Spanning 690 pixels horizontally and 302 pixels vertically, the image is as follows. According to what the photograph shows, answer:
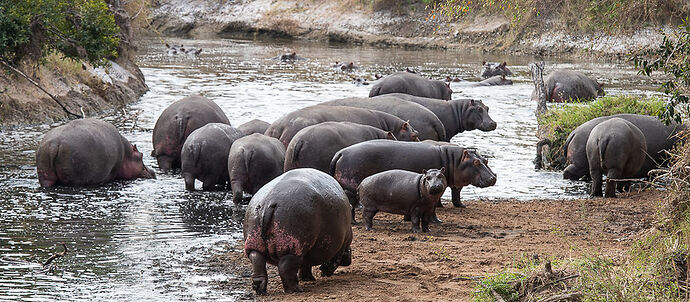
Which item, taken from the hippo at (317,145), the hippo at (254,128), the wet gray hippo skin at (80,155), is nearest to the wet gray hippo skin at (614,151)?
the hippo at (317,145)

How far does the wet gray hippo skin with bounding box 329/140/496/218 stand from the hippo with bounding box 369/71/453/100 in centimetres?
700

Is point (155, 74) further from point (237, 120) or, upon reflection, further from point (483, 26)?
point (483, 26)

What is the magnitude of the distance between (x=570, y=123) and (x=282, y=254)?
332 inches

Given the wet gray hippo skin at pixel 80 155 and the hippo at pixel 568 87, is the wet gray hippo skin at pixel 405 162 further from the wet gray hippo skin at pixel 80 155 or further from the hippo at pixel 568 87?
the hippo at pixel 568 87

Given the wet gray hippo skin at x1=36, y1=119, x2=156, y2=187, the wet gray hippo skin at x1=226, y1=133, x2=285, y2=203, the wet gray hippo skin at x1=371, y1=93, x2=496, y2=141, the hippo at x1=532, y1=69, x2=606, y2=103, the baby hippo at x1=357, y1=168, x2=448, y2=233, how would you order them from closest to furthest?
the baby hippo at x1=357, y1=168, x2=448, y2=233 < the wet gray hippo skin at x1=226, y1=133, x2=285, y2=203 < the wet gray hippo skin at x1=36, y1=119, x2=156, y2=187 < the wet gray hippo skin at x1=371, y1=93, x2=496, y2=141 < the hippo at x1=532, y1=69, x2=606, y2=103

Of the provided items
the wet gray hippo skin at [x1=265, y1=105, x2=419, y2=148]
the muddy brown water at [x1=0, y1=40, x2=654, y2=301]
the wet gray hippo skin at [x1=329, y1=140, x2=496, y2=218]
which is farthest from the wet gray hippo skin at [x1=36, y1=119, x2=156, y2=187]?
the wet gray hippo skin at [x1=329, y1=140, x2=496, y2=218]

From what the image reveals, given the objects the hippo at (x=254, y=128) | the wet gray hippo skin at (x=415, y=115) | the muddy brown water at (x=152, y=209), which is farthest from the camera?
the wet gray hippo skin at (x=415, y=115)

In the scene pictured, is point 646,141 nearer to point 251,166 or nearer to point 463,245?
point 463,245

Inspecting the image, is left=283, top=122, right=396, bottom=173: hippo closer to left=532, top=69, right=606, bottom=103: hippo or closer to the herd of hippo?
the herd of hippo

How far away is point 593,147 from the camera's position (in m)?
11.4

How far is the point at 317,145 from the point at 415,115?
3.37 meters

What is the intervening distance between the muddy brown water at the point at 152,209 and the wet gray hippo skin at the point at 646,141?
0.95 feet

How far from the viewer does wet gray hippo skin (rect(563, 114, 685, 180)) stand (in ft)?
39.7

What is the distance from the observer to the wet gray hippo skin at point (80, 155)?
11.1m
